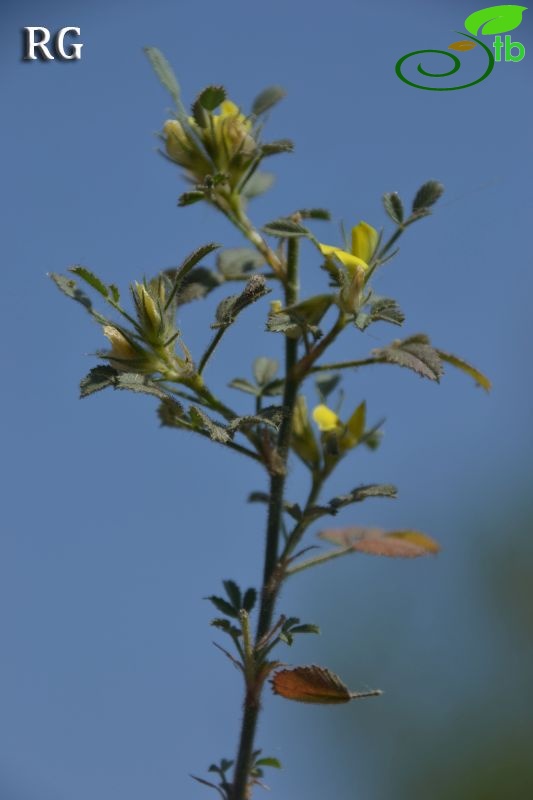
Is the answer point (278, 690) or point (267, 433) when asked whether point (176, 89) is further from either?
point (278, 690)

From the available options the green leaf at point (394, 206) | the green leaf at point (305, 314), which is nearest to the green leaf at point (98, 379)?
the green leaf at point (305, 314)

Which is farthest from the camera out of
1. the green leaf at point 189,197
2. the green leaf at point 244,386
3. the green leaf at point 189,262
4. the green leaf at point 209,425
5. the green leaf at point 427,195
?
the green leaf at point 244,386

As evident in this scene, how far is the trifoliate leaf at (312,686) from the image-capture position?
5.64ft

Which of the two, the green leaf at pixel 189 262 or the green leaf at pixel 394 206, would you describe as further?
the green leaf at pixel 394 206

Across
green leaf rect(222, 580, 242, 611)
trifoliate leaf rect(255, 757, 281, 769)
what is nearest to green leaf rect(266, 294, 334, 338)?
green leaf rect(222, 580, 242, 611)

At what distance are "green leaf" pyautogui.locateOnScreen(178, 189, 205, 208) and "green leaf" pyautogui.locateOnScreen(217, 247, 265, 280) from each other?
0.87ft

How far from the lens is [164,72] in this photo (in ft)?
6.91

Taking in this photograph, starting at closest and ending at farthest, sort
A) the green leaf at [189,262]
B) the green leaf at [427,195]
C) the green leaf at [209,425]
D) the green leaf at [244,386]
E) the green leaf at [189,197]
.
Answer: the green leaf at [209,425] → the green leaf at [189,262] → the green leaf at [189,197] → the green leaf at [427,195] → the green leaf at [244,386]

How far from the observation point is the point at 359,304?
1.87 m

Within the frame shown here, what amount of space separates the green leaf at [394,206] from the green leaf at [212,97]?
0.37 m

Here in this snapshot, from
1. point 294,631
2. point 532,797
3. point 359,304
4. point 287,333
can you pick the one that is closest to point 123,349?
point 287,333

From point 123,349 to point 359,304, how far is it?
433 millimetres

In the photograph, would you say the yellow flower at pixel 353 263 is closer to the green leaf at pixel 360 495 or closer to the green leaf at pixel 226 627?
the green leaf at pixel 360 495

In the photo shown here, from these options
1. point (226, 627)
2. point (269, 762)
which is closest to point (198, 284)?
point (226, 627)
